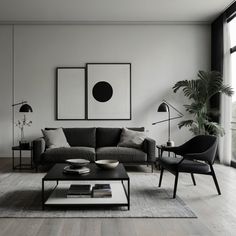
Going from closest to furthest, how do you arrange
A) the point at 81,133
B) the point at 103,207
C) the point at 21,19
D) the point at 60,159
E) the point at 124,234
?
1. the point at 124,234
2. the point at 103,207
3. the point at 60,159
4. the point at 81,133
5. the point at 21,19

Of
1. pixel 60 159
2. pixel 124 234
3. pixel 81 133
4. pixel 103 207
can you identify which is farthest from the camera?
pixel 81 133

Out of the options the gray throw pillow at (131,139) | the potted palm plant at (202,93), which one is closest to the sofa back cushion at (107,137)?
the gray throw pillow at (131,139)

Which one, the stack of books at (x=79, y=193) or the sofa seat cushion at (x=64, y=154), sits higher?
the sofa seat cushion at (x=64, y=154)

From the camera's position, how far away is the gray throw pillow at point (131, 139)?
523 cm

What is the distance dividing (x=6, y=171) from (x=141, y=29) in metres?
3.99

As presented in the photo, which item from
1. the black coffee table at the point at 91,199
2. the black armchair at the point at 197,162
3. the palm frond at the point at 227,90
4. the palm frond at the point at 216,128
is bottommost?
the black coffee table at the point at 91,199

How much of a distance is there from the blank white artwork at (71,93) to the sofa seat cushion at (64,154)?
139 centimetres

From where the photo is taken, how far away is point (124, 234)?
7.80 feet

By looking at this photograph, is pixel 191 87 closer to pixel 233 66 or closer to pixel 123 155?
pixel 233 66

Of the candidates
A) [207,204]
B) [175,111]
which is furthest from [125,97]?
[207,204]

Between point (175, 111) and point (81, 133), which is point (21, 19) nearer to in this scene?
point (81, 133)

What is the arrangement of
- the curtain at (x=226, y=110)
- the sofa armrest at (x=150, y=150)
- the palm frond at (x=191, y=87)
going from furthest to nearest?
the palm frond at (x=191, y=87), the curtain at (x=226, y=110), the sofa armrest at (x=150, y=150)

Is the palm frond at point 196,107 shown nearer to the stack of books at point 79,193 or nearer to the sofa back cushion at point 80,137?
the sofa back cushion at point 80,137

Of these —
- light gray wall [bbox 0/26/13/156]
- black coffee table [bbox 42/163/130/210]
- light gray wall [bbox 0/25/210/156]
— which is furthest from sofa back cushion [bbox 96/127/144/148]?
black coffee table [bbox 42/163/130/210]
